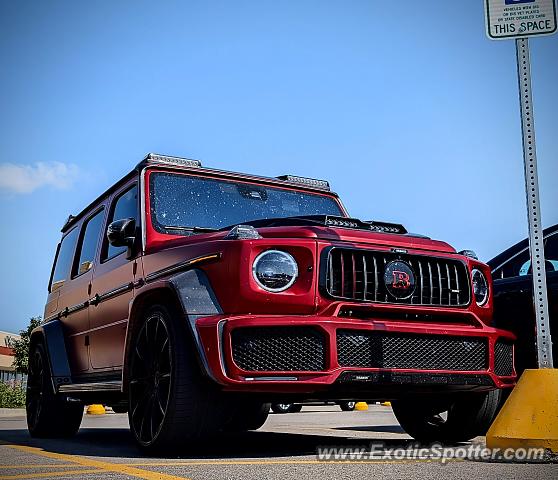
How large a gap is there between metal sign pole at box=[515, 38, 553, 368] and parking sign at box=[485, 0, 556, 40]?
83mm

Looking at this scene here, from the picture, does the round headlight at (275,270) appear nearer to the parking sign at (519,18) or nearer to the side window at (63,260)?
the parking sign at (519,18)

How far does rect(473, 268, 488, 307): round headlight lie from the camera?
523 cm

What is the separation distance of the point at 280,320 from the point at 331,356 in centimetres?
35

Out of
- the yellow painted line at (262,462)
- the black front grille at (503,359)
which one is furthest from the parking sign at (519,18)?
the yellow painted line at (262,462)

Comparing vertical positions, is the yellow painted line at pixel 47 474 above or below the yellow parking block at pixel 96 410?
above

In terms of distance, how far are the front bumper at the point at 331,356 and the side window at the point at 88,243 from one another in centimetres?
305

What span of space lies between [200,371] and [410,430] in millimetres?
2510

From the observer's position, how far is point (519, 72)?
5.10 m

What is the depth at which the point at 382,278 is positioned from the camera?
469cm

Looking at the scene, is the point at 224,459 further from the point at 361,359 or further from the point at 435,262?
the point at 435,262

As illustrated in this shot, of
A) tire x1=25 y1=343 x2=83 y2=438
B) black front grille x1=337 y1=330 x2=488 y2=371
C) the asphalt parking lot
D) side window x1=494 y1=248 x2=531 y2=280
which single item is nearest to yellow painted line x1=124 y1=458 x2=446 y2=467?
the asphalt parking lot

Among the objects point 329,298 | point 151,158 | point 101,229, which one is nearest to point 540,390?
point 329,298

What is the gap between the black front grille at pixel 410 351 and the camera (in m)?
4.38

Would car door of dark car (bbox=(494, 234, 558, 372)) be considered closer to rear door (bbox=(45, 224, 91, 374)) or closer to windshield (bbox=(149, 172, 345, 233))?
windshield (bbox=(149, 172, 345, 233))
